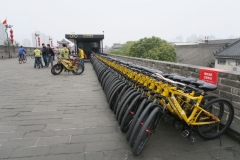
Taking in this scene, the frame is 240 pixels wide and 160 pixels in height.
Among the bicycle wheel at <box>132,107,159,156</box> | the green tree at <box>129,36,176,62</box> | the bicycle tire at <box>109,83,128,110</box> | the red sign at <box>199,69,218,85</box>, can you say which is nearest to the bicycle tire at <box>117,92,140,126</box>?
the bicycle wheel at <box>132,107,159,156</box>

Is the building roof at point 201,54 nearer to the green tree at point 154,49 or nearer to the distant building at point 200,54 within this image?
the distant building at point 200,54

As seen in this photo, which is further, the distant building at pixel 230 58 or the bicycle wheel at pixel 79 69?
the distant building at pixel 230 58

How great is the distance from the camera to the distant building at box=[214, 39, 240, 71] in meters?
27.5

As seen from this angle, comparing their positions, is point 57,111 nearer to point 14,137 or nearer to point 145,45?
point 14,137

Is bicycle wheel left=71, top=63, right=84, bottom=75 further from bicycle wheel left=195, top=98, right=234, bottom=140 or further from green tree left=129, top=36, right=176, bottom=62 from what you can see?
green tree left=129, top=36, right=176, bottom=62

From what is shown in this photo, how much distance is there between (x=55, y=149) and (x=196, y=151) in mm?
1983

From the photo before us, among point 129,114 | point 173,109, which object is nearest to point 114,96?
point 129,114

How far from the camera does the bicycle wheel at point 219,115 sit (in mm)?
2838

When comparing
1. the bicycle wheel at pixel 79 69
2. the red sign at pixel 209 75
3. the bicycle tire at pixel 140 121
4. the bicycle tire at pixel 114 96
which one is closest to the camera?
the bicycle tire at pixel 140 121

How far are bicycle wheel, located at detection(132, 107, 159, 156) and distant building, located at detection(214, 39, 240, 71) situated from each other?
29.2 meters

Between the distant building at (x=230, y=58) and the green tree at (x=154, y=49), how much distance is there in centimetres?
707

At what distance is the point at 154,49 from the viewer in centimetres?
3281

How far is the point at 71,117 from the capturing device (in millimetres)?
3869

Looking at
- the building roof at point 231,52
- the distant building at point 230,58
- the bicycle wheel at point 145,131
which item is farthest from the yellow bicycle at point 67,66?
the building roof at point 231,52
